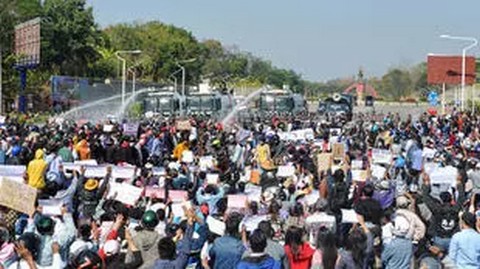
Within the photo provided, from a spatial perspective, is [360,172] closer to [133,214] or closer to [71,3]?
[133,214]

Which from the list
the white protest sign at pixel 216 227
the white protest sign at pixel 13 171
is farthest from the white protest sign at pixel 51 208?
the white protest sign at pixel 13 171

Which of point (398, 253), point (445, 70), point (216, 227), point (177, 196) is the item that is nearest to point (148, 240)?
point (216, 227)

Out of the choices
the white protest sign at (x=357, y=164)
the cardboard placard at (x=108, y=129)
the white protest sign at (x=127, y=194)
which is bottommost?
the white protest sign at (x=127, y=194)

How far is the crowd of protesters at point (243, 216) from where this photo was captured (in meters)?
9.55

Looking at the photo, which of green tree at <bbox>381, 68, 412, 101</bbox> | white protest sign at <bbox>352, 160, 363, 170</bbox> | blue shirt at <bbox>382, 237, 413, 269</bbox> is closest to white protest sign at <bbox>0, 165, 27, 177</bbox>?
white protest sign at <bbox>352, 160, 363, 170</bbox>

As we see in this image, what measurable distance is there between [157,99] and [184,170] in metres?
31.0

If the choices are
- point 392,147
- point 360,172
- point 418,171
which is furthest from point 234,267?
point 392,147

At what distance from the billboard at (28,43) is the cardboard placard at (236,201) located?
48204mm

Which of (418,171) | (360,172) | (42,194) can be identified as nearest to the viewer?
(42,194)

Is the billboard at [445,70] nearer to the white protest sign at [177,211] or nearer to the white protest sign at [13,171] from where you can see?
the white protest sign at [13,171]

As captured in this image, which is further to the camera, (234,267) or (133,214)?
(133,214)

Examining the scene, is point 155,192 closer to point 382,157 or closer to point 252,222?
point 252,222

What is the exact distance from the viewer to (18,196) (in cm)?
1165

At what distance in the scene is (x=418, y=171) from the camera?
20969 millimetres
